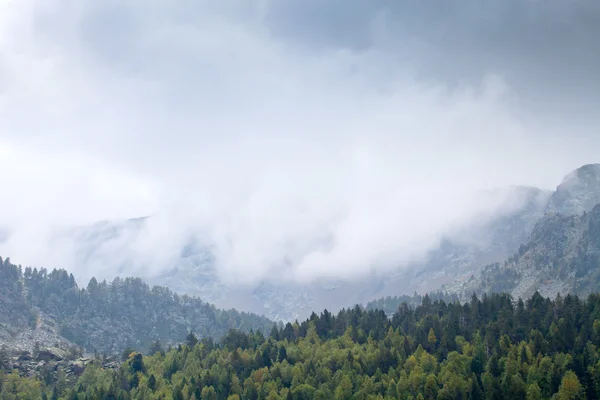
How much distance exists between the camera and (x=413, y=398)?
197250mm

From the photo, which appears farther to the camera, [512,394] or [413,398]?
[413,398]

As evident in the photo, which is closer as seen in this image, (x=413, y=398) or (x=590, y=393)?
(x=590, y=393)

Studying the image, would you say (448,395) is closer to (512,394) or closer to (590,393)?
(512,394)

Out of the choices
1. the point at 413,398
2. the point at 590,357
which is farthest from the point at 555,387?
the point at 413,398

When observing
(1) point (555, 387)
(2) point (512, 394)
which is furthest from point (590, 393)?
(2) point (512, 394)

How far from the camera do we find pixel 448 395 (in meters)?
191

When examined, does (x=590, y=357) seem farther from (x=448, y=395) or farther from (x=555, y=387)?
(x=448, y=395)

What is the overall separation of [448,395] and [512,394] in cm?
1860

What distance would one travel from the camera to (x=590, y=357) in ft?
654

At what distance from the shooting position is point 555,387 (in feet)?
611

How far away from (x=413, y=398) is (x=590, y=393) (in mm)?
51321

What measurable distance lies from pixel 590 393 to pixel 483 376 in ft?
100.0

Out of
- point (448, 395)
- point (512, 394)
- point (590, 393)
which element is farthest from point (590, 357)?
point (448, 395)

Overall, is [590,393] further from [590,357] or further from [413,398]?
[413,398]
